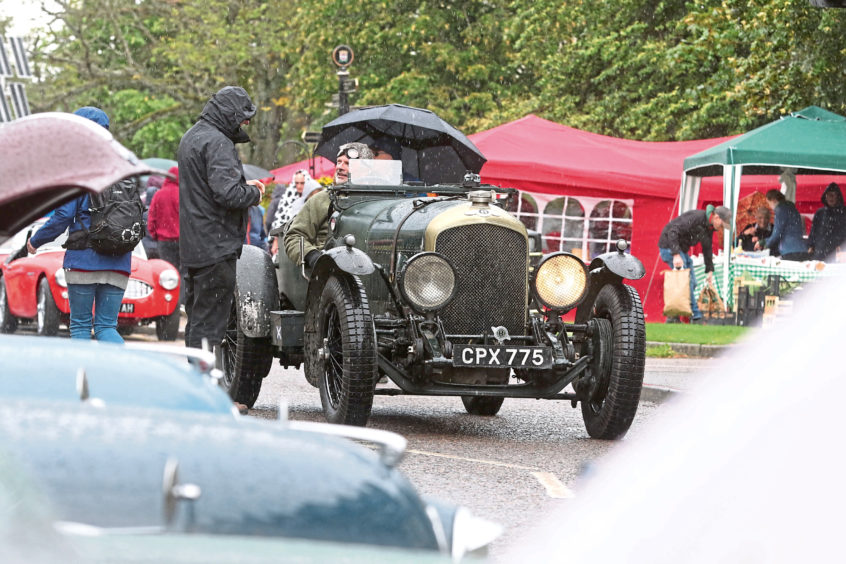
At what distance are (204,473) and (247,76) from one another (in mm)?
42423

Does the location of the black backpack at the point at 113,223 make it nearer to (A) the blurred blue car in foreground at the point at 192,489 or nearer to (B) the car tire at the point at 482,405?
(B) the car tire at the point at 482,405

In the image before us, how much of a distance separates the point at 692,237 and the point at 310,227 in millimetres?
11798

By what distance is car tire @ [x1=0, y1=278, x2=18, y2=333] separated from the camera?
17.9 m

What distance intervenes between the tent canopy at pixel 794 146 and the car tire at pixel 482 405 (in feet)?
35.0

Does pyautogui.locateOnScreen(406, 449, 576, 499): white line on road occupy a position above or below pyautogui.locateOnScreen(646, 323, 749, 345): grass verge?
above

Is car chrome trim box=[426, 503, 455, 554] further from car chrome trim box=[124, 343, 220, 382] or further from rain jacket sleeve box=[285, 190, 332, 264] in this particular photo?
rain jacket sleeve box=[285, 190, 332, 264]

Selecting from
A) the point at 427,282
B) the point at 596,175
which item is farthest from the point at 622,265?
the point at 596,175

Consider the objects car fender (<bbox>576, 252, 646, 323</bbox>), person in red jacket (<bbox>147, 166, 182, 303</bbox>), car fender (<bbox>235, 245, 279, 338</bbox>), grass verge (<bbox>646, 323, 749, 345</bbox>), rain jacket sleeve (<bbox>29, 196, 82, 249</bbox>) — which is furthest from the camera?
person in red jacket (<bbox>147, 166, 182, 303</bbox>)

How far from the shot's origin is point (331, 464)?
255 cm

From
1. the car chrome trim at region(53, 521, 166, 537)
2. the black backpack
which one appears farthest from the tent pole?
the car chrome trim at region(53, 521, 166, 537)

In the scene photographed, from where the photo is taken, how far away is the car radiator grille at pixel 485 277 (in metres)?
8.62

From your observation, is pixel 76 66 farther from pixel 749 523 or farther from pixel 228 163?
pixel 749 523

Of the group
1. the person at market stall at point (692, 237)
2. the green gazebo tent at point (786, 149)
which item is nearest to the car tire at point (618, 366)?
the person at market stall at point (692, 237)

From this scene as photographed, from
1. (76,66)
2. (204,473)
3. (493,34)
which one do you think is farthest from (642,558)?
(76,66)
